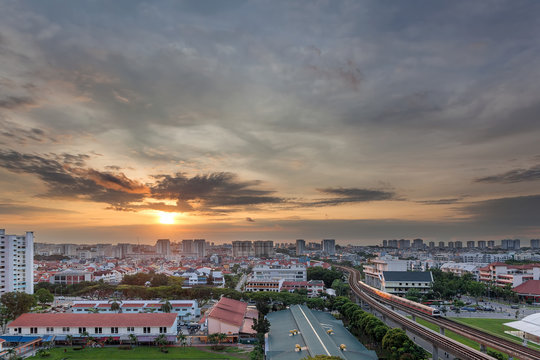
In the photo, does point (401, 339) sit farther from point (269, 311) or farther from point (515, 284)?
point (515, 284)

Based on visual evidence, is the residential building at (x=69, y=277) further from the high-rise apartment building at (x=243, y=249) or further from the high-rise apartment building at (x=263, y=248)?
the high-rise apartment building at (x=243, y=249)

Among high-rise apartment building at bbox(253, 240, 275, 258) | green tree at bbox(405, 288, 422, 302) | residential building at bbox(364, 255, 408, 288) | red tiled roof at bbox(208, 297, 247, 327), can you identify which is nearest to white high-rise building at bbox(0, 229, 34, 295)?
red tiled roof at bbox(208, 297, 247, 327)

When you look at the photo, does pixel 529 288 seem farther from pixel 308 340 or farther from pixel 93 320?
pixel 93 320

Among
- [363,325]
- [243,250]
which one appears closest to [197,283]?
[363,325]

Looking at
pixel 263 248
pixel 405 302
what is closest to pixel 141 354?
pixel 405 302

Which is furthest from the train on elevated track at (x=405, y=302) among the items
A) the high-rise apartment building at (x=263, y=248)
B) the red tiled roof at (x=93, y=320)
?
the high-rise apartment building at (x=263, y=248)
